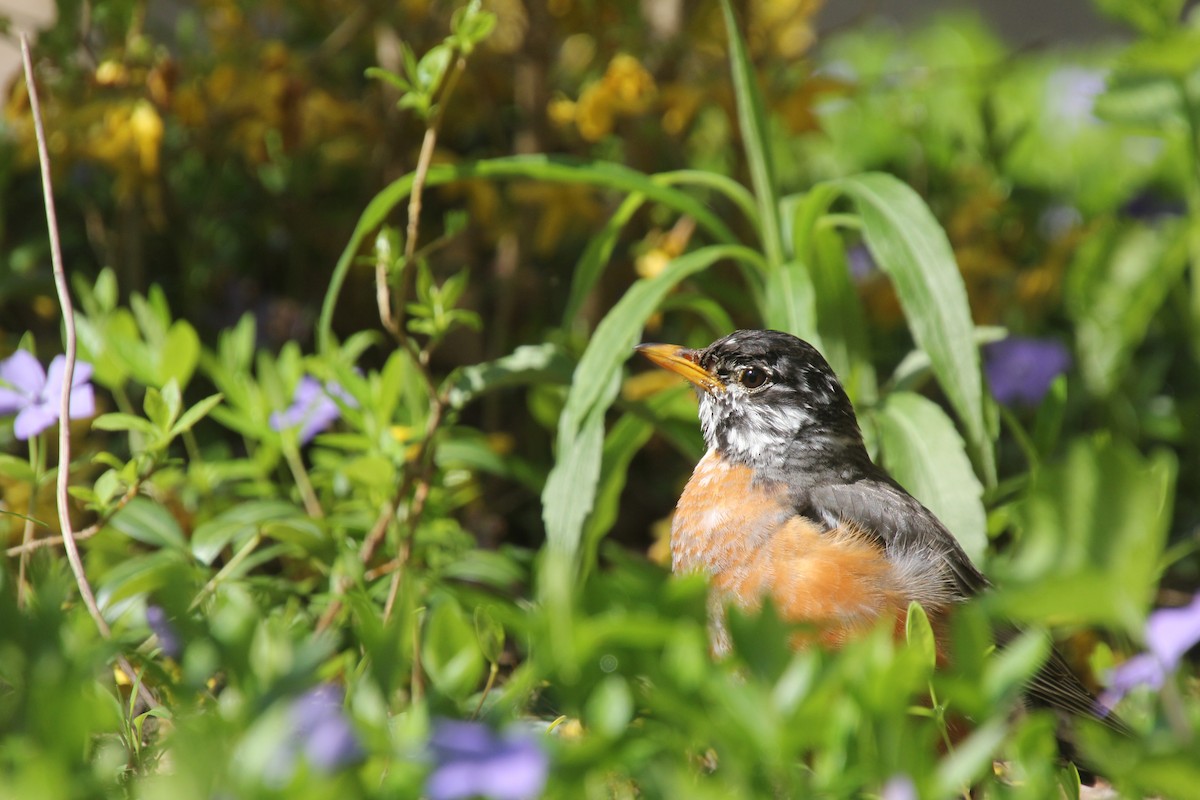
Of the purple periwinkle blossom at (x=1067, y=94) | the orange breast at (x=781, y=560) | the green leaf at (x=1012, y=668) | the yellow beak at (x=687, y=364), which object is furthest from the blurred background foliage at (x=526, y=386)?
the purple periwinkle blossom at (x=1067, y=94)

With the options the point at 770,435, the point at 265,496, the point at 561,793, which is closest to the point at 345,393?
the point at 265,496

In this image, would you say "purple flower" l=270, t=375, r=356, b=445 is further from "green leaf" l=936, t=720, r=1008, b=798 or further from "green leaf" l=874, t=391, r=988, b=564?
"green leaf" l=936, t=720, r=1008, b=798

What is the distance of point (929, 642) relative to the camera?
66.8 inches

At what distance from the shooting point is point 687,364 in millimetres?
3215

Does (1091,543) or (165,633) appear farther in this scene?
(165,633)

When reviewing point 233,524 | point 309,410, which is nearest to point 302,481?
point 309,410

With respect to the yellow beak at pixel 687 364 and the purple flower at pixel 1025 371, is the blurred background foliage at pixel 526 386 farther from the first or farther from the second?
the yellow beak at pixel 687 364

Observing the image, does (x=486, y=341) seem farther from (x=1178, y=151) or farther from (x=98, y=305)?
(x=1178, y=151)

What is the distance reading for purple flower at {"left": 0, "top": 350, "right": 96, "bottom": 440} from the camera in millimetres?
2557

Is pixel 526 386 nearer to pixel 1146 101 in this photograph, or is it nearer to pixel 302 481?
pixel 302 481

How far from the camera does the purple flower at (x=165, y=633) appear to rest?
1.43m

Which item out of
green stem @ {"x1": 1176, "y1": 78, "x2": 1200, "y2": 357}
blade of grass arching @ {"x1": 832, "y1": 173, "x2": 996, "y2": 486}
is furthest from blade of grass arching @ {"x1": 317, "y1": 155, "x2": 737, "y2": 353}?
green stem @ {"x1": 1176, "y1": 78, "x2": 1200, "y2": 357}

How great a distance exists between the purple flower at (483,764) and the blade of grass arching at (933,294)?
178 cm

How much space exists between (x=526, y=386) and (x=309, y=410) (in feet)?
4.66
